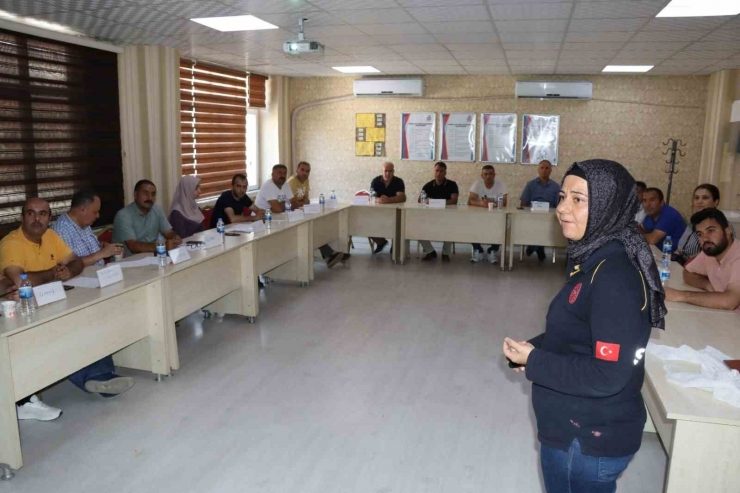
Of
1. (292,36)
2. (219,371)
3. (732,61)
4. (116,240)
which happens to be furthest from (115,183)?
(732,61)

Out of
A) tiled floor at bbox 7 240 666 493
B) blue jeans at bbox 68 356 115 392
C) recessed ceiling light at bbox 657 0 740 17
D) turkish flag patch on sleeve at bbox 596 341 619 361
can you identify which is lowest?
tiled floor at bbox 7 240 666 493

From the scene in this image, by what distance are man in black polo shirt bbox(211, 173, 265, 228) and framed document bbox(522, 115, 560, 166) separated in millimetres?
4330

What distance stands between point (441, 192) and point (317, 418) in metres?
4.93

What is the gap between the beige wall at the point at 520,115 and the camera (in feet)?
26.0

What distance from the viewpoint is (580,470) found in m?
1.34

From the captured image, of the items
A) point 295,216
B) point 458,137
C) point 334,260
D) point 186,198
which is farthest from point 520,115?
point 186,198

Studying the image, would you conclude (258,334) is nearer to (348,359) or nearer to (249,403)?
(348,359)

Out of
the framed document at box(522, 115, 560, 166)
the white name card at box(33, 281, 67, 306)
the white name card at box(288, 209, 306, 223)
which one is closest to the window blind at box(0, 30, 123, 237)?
the white name card at box(288, 209, 306, 223)

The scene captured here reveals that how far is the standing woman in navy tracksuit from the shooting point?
121 centimetres

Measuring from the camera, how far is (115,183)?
5.82 m

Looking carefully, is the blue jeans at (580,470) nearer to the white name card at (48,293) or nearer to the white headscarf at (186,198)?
the white name card at (48,293)

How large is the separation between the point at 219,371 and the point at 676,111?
705 centimetres

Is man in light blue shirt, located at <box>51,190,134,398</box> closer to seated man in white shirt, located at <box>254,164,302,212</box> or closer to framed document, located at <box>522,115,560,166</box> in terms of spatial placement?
seated man in white shirt, located at <box>254,164,302,212</box>

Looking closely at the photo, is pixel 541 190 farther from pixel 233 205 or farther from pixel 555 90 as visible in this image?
pixel 233 205
